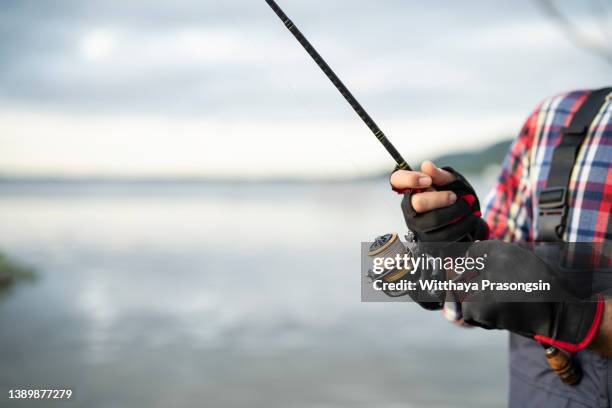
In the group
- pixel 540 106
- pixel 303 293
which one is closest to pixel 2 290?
pixel 303 293

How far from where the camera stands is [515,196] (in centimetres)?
302

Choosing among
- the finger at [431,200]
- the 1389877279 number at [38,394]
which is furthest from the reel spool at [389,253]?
the 1389877279 number at [38,394]


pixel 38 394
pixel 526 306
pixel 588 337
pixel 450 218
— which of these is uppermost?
pixel 450 218

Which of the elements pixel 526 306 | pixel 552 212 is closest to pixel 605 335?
pixel 526 306

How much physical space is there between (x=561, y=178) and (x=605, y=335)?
68 centimetres

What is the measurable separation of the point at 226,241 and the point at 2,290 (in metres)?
13.8

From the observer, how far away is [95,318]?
1730 cm

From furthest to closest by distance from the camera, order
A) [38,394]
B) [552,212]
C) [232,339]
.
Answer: [232,339]
[38,394]
[552,212]

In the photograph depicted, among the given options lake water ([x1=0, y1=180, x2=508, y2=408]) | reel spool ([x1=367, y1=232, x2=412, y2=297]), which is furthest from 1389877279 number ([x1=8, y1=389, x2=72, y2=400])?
reel spool ([x1=367, y1=232, x2=412, y2=297])

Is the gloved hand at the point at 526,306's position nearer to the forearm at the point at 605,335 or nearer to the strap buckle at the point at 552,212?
the forearm at the point at 605,335

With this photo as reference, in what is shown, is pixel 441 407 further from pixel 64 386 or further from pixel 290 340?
pixel 64 386

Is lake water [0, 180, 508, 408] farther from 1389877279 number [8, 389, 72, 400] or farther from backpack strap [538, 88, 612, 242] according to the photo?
backpack strap [538, 88, 612, 242]

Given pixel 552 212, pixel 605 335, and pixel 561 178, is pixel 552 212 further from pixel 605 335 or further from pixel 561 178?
pixel 605 335

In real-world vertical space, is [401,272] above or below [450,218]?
below
